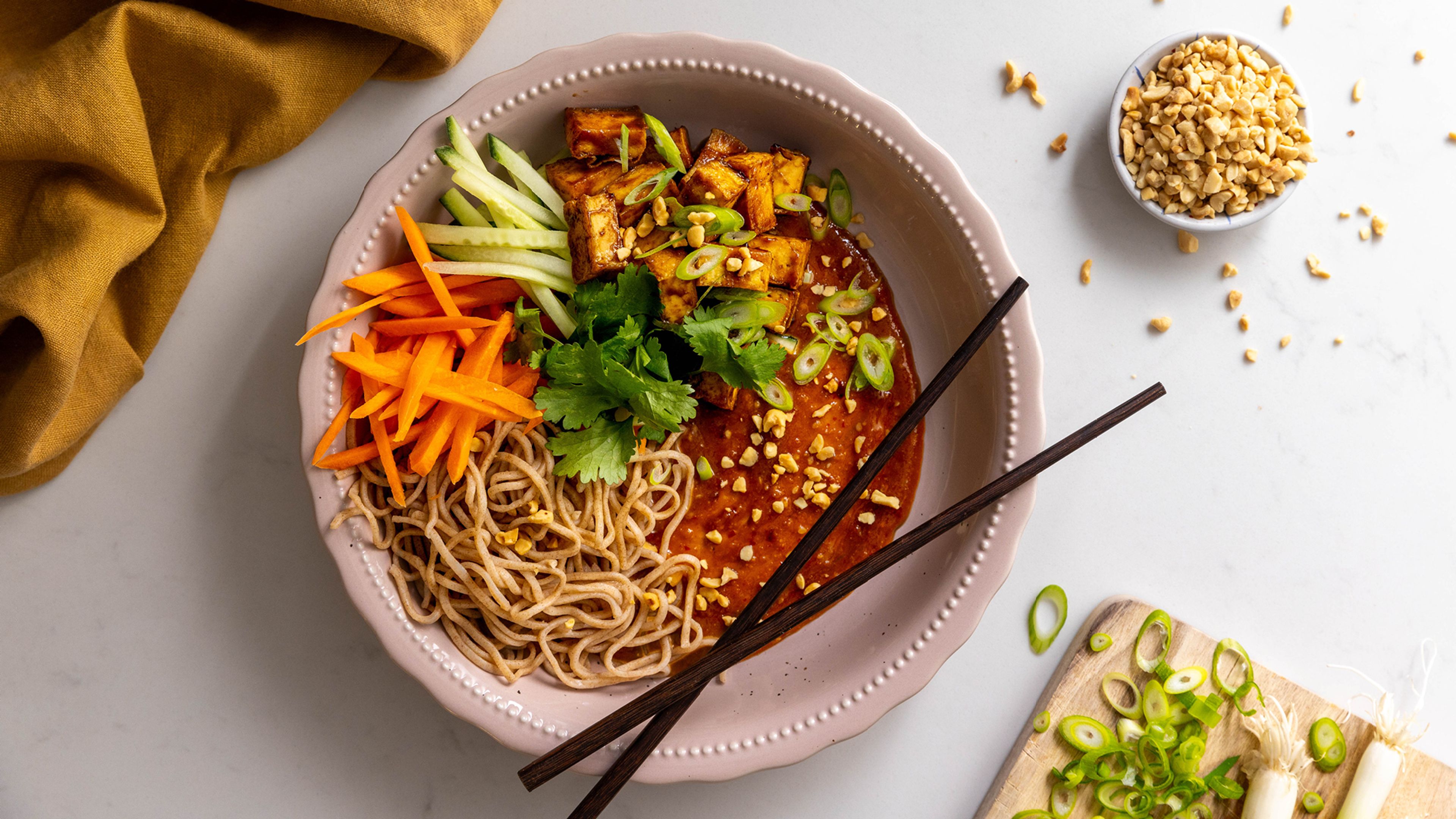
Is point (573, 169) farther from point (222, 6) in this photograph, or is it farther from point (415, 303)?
point (222, 6)

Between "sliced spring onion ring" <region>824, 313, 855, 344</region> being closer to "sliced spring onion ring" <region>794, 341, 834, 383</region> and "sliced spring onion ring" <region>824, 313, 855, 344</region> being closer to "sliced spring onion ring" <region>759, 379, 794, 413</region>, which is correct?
"sliced spring onion ring" <region>794, 341, 834, 383</region>

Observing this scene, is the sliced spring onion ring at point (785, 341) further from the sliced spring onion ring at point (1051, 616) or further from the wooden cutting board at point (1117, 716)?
the wooden cutting board at point (1117, 716)

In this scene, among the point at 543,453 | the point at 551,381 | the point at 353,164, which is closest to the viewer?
the point at 551,381

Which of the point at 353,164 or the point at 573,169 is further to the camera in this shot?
the point at 353,164

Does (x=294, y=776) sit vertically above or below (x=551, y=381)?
below

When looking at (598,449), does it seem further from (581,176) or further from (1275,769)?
(1275,769)

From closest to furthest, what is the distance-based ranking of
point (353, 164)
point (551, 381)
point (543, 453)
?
point (551, 381) < point (543, 453) < point (353, 164)

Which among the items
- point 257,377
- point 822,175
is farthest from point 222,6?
point 822,175
